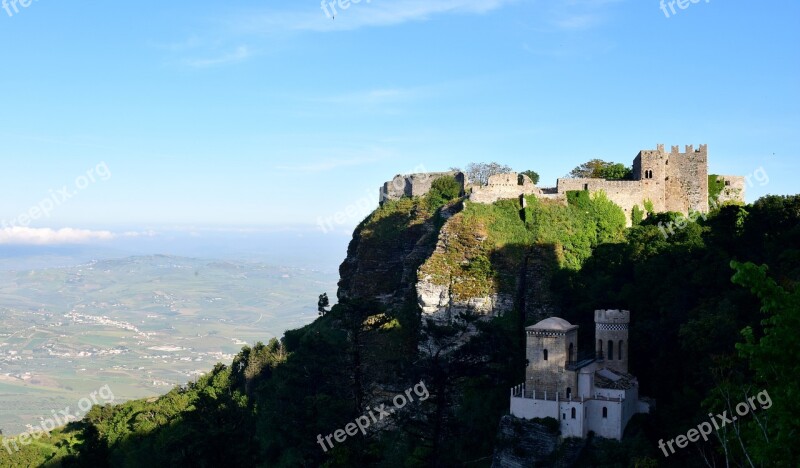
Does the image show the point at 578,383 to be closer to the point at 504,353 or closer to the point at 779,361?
the point at 504,353

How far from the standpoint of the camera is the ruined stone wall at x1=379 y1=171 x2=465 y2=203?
65.5 meters

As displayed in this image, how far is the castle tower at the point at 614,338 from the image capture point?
37.8 m

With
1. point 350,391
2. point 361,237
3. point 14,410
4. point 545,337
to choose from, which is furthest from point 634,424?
point 14,410

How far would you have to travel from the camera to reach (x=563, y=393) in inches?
1401

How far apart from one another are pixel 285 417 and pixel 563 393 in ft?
55.0

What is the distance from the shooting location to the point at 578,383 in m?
35.5

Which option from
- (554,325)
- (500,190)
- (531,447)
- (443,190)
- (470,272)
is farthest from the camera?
(443,190)

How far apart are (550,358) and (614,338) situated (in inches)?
144

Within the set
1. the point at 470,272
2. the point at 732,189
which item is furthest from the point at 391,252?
the point at 732,189

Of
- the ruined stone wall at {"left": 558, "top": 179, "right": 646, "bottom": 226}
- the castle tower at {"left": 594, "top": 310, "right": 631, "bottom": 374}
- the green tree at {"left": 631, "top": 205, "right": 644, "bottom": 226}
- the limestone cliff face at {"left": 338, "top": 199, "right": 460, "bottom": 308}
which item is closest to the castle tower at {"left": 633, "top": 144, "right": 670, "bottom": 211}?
the ruined stone wall at {"left": 558, "top": 179, "right": 646, "bottom": 226}

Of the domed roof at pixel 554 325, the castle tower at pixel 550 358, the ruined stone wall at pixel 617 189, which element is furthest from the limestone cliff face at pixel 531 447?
the ruined stone wall at pixel 617 189

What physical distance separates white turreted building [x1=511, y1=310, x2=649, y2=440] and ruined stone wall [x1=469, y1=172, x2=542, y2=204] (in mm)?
16362

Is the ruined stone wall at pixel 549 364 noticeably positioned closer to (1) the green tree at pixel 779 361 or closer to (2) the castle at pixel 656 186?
(1) the green tree at pixel 779 361

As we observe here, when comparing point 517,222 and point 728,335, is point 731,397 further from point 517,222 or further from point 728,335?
point 517,222
